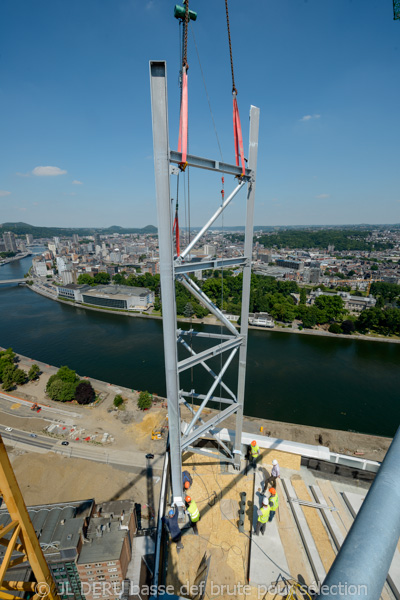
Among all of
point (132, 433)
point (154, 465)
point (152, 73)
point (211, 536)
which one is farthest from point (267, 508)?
point (132, 433)

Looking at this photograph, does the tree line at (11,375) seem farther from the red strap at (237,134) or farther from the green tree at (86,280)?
the green tree at (86,280)

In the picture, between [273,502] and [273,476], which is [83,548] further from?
[273,502]

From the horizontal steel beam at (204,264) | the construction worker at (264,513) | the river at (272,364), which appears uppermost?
the horizontal steel beam at (204,264)

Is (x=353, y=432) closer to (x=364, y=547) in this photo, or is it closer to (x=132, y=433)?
(x=132, y=433)

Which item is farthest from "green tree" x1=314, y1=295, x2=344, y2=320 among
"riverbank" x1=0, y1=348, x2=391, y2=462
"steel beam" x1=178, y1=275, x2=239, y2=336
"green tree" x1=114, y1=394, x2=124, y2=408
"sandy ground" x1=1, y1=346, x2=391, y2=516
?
"steel beam" x1=178, y1=275, x2=239, y2=336

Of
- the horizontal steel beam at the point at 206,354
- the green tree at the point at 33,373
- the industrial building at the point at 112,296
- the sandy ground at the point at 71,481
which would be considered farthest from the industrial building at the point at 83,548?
the industrial building at the point at 112,296

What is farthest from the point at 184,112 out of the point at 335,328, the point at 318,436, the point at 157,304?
the point at 157,304

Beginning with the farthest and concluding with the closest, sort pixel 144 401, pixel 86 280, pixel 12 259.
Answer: pixel 12 259
pixel 86 280
pixel 144 401

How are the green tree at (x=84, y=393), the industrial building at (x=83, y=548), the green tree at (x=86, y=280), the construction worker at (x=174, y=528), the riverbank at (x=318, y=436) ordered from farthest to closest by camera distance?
the green tree at (x=86, y=280)
the green tree at (x=84, y=393)
the riverbank at (x=318, y=436)
the industrial building at (x=83, y=548)
the construction worker at (x=174, y=528)
